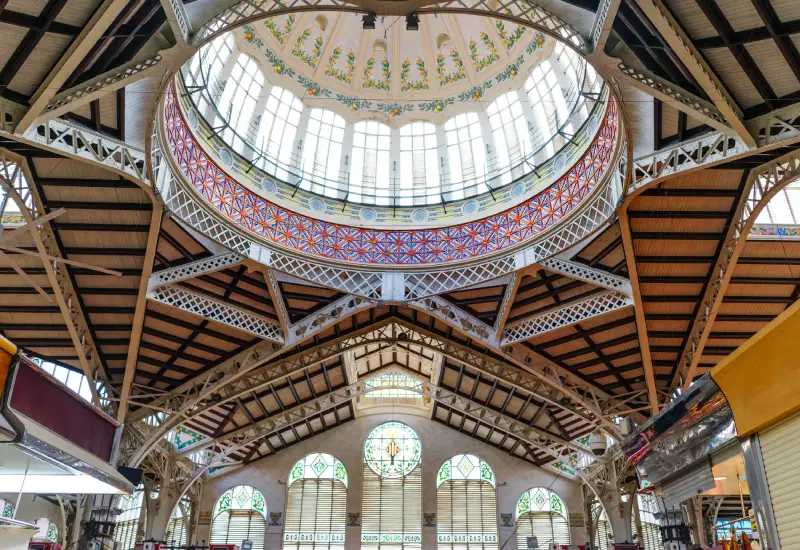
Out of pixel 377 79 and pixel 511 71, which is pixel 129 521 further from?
pixel 511 71

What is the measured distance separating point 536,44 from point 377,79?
7.11 m

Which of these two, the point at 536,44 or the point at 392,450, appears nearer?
the point at 536,44

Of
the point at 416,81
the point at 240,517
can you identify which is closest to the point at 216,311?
the point at 416,81

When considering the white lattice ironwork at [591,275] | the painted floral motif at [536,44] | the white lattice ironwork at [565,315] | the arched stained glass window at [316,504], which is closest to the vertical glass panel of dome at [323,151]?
the painted floral motif at [536,44]

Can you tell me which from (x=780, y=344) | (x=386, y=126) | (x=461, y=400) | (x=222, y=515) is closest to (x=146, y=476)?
(x=222, y=515)

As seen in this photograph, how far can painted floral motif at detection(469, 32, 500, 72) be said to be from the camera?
1009 inches

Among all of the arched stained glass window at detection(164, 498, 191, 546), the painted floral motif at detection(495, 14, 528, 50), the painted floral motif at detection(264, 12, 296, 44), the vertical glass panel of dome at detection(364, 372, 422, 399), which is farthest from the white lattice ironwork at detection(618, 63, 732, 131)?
the arched stained glass window at detection(164, 498, 191, 546)

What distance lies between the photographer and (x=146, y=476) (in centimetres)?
2981

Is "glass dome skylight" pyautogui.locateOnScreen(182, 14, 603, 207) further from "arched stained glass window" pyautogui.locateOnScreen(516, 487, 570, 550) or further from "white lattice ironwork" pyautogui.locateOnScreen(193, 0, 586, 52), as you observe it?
"arched stained glass window" pyautogui.locateOnScreen(516, 487, 570, 550)

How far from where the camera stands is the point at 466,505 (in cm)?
3669

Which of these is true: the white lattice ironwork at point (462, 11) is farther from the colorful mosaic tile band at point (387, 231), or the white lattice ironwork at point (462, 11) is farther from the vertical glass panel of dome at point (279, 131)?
the vertical glass panel of dome at point (279, 131)

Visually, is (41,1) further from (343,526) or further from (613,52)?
(343,526)

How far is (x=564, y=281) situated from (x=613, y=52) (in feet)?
34.2

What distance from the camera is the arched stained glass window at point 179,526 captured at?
3544 centimetres
